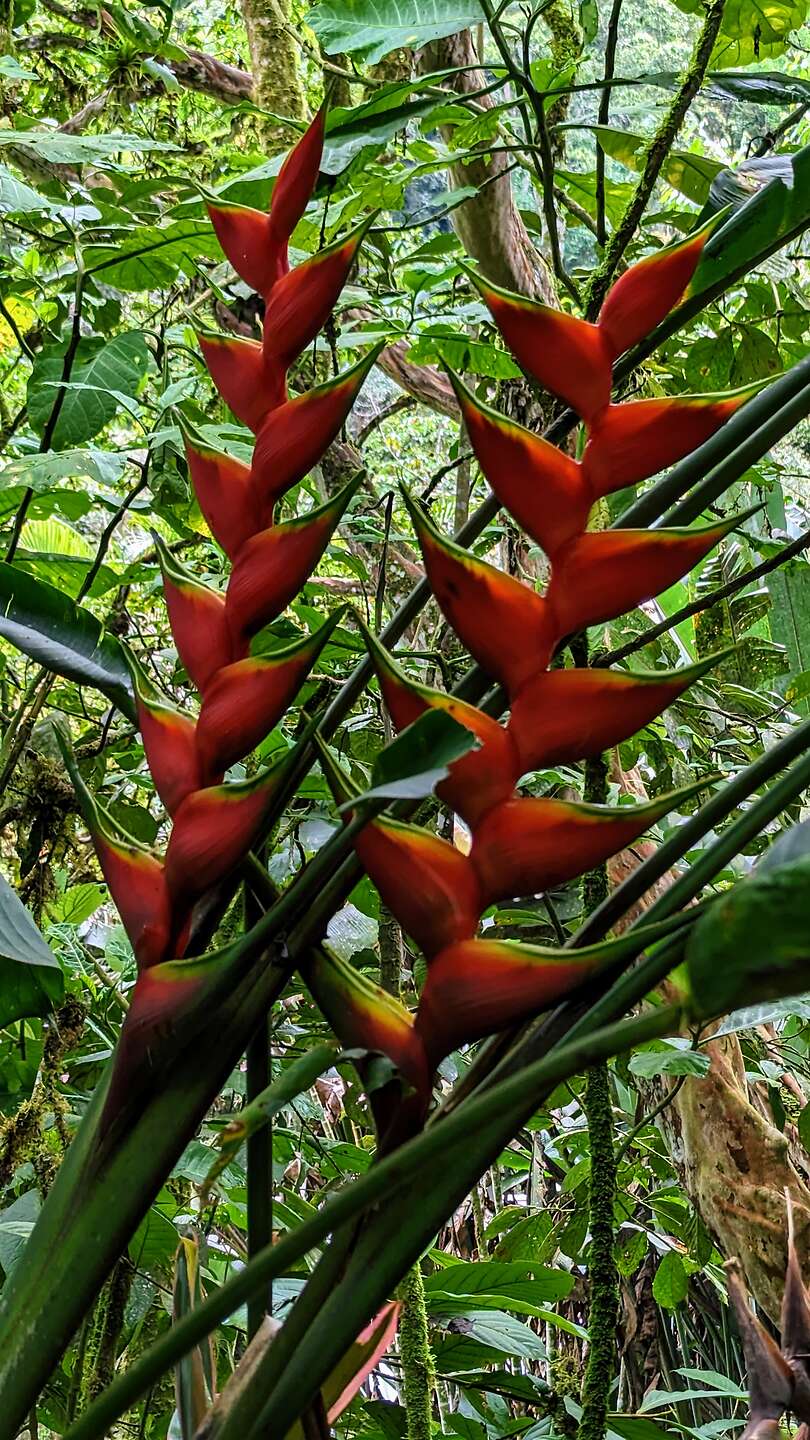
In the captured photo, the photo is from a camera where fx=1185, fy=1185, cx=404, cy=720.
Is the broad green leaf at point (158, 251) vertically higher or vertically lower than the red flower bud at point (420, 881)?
higher

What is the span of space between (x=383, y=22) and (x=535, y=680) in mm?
575

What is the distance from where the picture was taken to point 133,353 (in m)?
0.80

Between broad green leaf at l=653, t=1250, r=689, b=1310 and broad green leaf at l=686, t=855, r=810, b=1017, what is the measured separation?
→ 127 centimetres

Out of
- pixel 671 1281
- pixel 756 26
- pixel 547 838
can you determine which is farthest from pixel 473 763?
pixel 671 1281

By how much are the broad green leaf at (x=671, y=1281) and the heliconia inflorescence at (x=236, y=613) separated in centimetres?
119

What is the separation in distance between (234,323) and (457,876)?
6.07 feet

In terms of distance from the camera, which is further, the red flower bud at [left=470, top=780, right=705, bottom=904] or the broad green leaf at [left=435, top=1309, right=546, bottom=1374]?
the broad green leaf at [left=435, top=1309, right=546, bottom=1374]

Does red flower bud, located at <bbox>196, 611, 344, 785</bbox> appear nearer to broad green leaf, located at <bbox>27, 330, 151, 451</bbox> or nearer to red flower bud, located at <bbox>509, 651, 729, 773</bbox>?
red flower bud, located at <bbox>509, 651, 729, 773</bbox>

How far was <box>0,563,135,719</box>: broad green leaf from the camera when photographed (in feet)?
1.23

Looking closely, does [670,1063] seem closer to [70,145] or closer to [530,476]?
[530,476]

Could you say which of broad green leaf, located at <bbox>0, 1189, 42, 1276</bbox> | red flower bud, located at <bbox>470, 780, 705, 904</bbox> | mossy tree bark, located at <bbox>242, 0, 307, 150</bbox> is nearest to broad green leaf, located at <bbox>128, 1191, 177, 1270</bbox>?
broad green leaf, located at <bbox>0, 1189, 42, 1276</bbox>

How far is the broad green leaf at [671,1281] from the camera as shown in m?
1.29

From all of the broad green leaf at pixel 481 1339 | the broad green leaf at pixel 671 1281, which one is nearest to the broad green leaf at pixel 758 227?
the broad green leaf at pixel 481 1339

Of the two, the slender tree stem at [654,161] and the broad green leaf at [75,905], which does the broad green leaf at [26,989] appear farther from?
the broad green leaf at [75,905]
